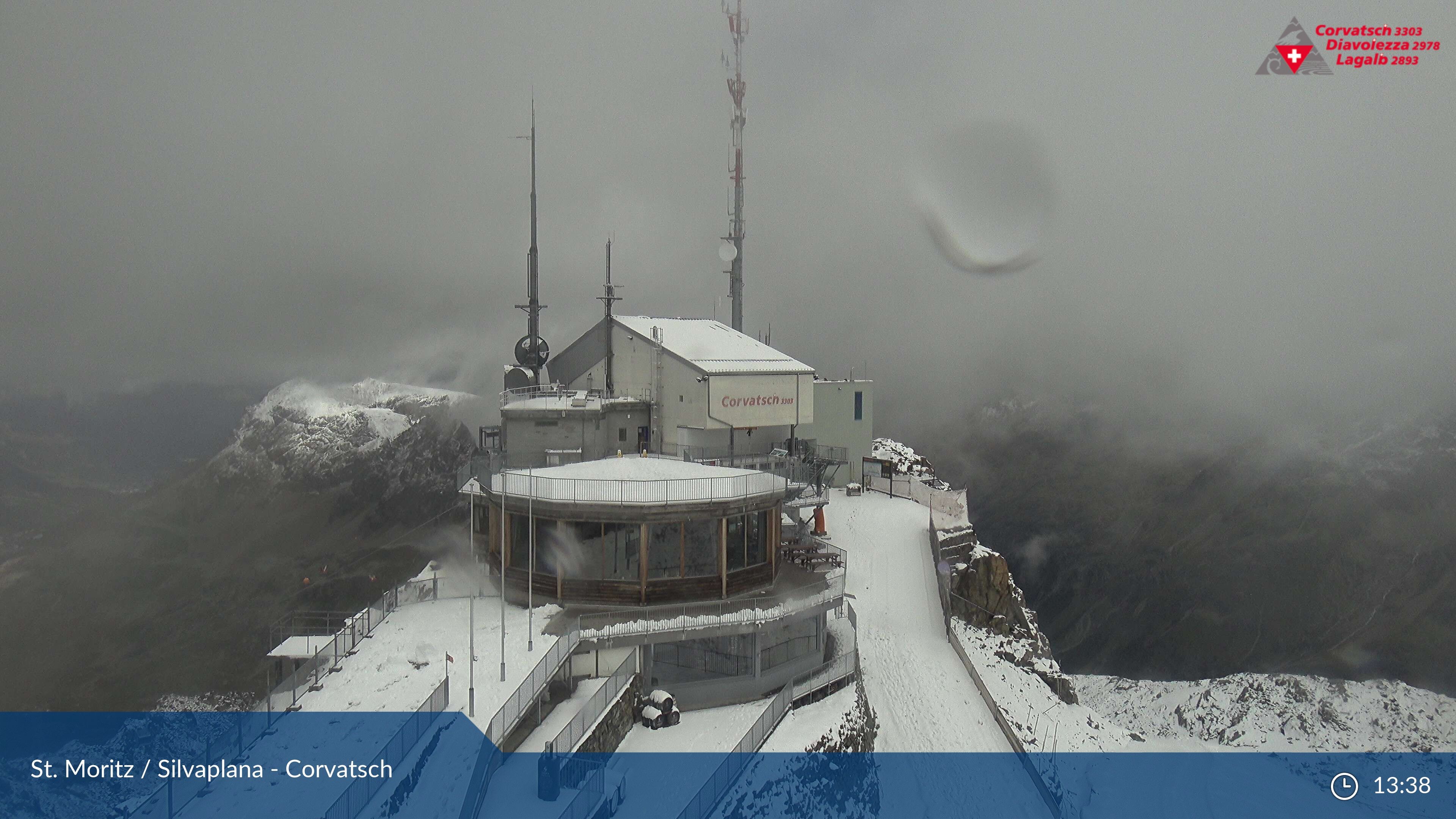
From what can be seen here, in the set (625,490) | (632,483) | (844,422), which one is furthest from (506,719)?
(844,422)

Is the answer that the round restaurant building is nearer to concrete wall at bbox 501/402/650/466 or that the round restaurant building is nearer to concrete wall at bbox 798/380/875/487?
concrete wall at bbox 501/402/650/466

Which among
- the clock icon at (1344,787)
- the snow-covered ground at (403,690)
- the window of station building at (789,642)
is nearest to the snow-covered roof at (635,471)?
the snow-covered ground at (403,690)

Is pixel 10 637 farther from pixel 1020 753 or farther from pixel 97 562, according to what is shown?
pixel 1020 753

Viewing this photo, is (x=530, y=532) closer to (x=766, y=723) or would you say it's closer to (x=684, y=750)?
(x=684, y=750)

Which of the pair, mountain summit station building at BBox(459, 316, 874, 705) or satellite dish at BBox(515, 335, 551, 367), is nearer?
mountain summit station building at BBox(459, 316, 874, 705)

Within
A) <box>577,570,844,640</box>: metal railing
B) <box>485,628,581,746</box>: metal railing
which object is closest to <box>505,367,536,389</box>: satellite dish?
<box>577,570,844,640</box>: metal railing

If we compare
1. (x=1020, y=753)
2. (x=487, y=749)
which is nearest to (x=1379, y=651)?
(x=1020, y=753)
